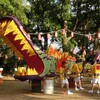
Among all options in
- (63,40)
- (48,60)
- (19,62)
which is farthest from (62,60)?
(19,62)

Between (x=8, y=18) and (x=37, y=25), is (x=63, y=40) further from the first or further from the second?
(x=8, y=18)

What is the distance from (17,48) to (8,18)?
1653 mm

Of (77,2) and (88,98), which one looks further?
(77,2)

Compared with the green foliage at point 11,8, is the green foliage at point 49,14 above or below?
above

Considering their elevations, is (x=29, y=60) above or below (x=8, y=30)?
below

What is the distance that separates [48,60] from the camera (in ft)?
53.5

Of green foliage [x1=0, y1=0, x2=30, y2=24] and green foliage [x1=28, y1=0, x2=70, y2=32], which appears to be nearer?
green foliage [x1=0, y1=0, x2=30, y2=24]

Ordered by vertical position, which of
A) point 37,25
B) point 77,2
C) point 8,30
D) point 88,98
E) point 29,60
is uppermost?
point 77,2

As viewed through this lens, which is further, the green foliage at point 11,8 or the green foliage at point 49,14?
the green foliage at point 49,14

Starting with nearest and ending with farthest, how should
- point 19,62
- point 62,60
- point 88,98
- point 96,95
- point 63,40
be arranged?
1. point 88,98
2. point 96,95
3. point 62,60
4. point 63,40
5. point 19,62

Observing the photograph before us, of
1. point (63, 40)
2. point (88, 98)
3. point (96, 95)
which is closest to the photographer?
point (88, 98)

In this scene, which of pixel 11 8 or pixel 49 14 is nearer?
pixel 11 8

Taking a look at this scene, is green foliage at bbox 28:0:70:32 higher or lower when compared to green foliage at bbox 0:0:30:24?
higher

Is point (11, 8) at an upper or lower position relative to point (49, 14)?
lower
